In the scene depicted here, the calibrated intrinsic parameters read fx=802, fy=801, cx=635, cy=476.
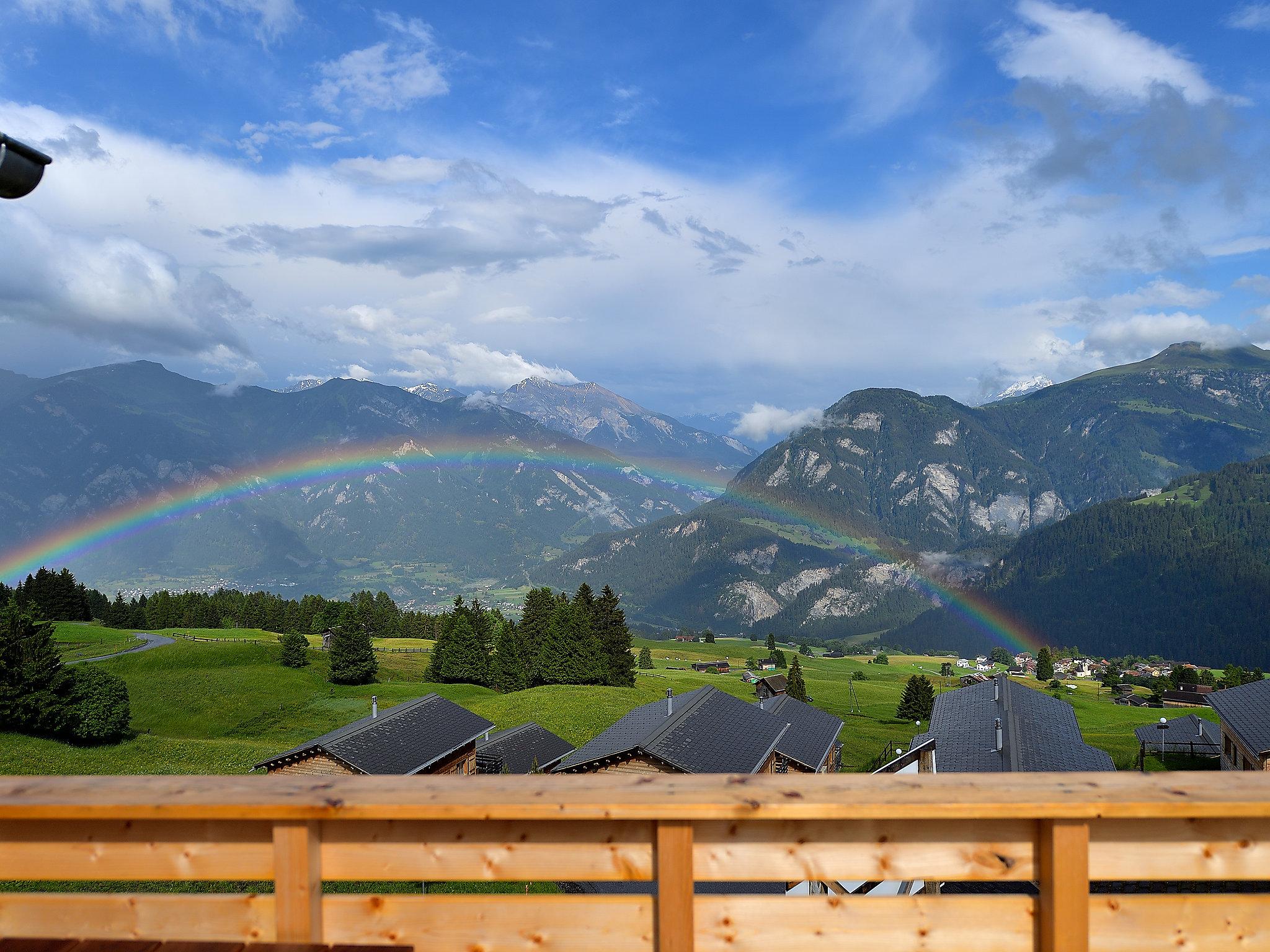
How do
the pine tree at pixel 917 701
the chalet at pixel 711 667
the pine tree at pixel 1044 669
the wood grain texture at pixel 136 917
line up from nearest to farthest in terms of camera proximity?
the wood grain texture at pixel 136 917 < the pine tree at pixel 917 701 < the pine tree at pixel 1044 669 < the chalet at pixel 711 667

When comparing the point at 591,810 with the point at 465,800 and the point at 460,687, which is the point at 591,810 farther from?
the point at 460,687

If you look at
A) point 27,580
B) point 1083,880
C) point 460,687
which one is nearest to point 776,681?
point 460,687

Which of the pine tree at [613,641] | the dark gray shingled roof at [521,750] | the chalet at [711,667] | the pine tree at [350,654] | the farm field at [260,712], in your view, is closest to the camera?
the farm field at [260,712]

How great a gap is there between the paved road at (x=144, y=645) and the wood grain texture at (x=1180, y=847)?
7763 cm

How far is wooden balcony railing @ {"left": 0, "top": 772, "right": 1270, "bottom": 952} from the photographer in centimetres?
344

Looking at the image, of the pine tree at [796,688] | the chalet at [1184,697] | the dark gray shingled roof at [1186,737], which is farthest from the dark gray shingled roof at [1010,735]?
the chalet at [1184,697]

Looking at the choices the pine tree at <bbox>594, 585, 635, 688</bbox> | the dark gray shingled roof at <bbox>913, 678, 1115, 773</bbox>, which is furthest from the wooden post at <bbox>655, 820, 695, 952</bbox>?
the pine tree at <bbox>594, 585, 635, 688</bbox>

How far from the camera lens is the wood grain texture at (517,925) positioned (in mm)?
3512

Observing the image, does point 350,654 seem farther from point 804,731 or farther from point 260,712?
point 804,731

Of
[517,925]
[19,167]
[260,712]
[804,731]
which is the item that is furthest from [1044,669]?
[19,167]

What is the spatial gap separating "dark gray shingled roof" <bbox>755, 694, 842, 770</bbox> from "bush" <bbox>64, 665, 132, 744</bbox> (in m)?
38.9

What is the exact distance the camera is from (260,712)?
217 ft

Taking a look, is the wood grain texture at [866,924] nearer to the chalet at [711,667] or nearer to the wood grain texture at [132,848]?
the wood grain texture at [132,848]

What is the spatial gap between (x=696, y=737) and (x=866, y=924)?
33786mm
